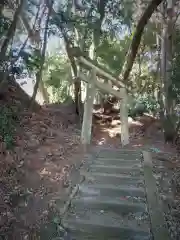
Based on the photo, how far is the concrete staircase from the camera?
3406 millimetres

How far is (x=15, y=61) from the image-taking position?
21.7ft

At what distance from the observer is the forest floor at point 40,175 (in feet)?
11.9

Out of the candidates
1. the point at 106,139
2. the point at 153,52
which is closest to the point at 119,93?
the point at 106,139

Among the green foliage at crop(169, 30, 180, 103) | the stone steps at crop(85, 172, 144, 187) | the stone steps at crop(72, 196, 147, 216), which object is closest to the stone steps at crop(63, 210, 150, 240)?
the stone steps at crop(72, 196, 147, 216)

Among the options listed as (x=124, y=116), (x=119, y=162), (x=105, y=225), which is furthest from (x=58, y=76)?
(x=105, y=225)

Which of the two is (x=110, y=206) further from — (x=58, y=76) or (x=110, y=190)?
(x=58, y=76)

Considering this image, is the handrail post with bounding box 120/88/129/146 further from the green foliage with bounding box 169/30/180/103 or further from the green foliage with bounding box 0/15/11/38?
the green foliage with bounding box 0/15/11/38

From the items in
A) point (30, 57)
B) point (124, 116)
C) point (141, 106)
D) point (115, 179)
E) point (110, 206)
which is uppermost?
point (30, 57)

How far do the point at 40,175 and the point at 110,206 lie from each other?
168 cm

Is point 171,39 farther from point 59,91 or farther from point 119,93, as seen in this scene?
point 59,91

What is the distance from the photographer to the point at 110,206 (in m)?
4.02

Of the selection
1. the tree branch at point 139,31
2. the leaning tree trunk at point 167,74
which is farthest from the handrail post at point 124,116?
the leaning tree trunk at point 167,74

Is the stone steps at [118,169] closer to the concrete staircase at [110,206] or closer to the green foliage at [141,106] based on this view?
the concrete staircase at [110,206]

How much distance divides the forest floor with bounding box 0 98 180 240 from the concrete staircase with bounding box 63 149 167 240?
330 mm
